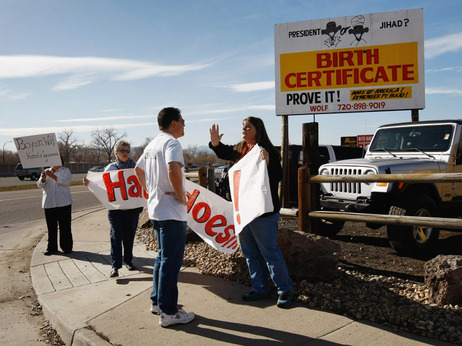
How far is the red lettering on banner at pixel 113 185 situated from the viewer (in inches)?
231

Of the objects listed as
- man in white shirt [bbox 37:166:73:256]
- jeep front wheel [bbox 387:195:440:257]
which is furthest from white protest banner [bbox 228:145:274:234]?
man in white shirt [bbox 37:166:73:256]

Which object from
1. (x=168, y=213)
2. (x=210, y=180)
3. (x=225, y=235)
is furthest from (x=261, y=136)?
(x=210, y=180)

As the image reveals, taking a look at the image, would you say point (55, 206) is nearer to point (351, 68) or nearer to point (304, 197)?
point (304, 197)

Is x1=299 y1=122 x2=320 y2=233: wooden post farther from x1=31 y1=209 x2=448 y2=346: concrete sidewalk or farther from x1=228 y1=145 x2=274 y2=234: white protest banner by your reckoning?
x1=31 y1=209 x2=448 y2=346: concrete sidewalk

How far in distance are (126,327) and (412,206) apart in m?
4.47

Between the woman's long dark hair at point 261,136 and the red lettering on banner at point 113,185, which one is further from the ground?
the woman's long dark hair at point 261,136

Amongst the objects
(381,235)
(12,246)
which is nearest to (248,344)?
(381,235)

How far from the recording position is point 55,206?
715cm

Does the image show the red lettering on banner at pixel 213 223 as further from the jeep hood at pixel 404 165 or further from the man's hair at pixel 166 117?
the jeep hood at pixel 404 165

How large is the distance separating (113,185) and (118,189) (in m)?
0.17

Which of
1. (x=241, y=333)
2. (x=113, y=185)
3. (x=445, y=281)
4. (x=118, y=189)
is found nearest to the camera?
(x=241, y=333)

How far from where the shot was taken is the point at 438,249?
662 centimetres

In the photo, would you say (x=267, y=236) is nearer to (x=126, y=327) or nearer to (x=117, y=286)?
(x=126, y=327)

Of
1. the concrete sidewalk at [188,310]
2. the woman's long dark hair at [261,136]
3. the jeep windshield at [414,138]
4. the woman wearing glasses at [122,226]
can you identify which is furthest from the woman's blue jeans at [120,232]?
the jeep windshield at [414,138]
